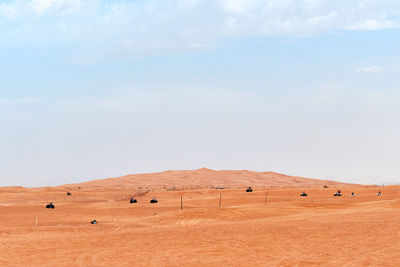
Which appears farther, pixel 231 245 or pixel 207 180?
pixel 207 180

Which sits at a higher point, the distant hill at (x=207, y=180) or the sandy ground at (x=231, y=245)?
the distant hill at (x=207, y=180)

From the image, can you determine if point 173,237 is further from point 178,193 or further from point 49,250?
point 178,193

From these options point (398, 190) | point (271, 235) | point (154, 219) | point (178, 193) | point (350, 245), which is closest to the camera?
point (350, 245)

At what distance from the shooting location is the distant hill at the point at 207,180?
120812mm

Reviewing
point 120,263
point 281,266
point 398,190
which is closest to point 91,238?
point 120,263

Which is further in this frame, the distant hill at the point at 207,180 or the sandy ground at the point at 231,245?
the distant hill at the point at 207,180

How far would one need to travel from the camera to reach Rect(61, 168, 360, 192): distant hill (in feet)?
396

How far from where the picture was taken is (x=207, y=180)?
126188 mm

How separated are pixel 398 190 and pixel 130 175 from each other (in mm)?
93549

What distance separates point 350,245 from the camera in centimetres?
1864

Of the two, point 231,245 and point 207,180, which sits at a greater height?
point 207,180

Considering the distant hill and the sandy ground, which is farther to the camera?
the distant hill

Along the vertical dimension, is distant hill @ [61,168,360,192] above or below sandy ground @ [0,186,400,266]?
above

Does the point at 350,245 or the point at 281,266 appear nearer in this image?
the point at 281,266
